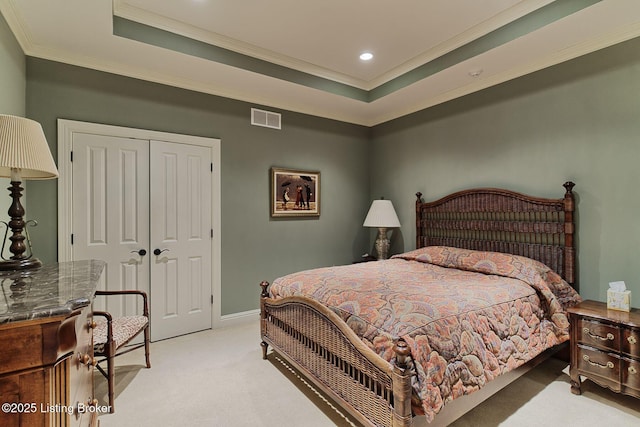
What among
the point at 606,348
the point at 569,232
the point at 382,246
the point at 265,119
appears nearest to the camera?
the point at 606,348

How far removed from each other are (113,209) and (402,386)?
3.06 m

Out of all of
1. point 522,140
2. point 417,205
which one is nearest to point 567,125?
point 522,140

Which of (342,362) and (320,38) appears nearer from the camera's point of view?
(342,362)

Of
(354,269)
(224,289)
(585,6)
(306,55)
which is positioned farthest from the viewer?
(224,289)

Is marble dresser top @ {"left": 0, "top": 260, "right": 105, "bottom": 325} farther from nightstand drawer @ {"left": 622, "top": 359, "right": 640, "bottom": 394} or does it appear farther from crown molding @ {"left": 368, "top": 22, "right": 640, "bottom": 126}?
crown molding @ {"left": 368, "top": 22, "right": 640, "bottom": 126}

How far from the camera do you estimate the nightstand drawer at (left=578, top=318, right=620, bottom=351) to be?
7.23 feet

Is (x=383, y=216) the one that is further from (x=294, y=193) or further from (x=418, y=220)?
(x=294, y=193)

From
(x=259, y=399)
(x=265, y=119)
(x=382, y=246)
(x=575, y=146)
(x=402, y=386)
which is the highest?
(x=265, y=119)

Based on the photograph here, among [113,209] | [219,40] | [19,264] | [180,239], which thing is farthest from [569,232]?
[113,209]

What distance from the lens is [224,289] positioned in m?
3.80

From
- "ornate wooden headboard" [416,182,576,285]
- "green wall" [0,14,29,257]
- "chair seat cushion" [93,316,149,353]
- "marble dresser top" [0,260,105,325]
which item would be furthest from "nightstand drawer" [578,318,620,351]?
"green wall" [0,14,29,257]

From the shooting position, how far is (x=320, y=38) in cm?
312

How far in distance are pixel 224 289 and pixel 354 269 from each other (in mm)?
1663

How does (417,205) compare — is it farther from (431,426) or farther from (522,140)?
(431,426)
